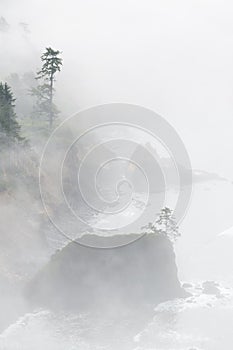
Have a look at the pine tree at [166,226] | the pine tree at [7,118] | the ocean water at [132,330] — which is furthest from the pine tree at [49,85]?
the ocean water at [132,330]

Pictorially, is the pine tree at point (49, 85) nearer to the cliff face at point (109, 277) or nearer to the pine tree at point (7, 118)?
the pine tree at point (7, 118)

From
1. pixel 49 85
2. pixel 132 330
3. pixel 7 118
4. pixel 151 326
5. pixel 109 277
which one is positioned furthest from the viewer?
pixel 49 85

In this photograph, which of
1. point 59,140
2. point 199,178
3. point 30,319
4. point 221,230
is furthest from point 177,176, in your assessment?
point 30,319

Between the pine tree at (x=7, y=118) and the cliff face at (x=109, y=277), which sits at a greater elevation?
the pine tree at (x=7, y=118)

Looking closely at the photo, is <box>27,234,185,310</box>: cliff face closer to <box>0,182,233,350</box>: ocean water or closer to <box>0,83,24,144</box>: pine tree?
<box>0,182,233,350</box>: ocean water

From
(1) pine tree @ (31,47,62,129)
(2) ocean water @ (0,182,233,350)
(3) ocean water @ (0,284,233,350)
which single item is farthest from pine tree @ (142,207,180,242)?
(1) pine tree @ (31,47,62,129)

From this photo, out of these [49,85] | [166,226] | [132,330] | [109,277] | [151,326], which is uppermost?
[49,85]

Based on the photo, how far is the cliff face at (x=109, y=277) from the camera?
175 ft

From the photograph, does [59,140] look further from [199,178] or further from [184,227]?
[199,178]

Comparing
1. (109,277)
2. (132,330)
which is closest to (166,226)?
(109,277)

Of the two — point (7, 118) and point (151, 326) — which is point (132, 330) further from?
point (7, 118)

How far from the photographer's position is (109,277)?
2186 inches

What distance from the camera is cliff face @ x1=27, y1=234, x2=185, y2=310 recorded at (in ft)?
175

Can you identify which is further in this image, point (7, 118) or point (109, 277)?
point (7, 118)
